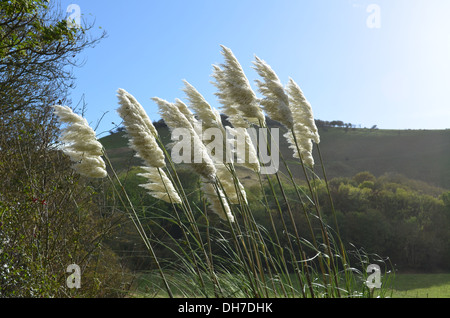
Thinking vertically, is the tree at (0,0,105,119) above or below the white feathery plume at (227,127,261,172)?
above

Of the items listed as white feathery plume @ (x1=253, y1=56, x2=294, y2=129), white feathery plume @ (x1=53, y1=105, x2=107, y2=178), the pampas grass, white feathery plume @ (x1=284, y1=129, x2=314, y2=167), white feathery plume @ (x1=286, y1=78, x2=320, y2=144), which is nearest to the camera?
the pampas grass

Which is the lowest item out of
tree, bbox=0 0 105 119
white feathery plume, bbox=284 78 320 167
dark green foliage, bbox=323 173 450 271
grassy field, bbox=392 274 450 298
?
grassy field, bbox=392 274 450 298

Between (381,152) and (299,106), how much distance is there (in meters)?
30.6

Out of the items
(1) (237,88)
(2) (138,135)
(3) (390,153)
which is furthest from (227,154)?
(3) (390,153)

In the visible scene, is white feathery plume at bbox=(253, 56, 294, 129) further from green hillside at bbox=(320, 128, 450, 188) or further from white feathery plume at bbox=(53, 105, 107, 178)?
green hillside at bbox=(320, 128, 450, 188)

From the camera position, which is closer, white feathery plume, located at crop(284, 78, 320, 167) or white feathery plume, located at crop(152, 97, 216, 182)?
white feathery plume, located at crop(152, 97, 216, 182)

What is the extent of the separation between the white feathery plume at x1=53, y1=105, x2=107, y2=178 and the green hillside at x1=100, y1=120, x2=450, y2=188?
58.0 ft

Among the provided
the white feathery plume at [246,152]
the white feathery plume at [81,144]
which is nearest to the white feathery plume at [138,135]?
the white feathery plume at [81,144]

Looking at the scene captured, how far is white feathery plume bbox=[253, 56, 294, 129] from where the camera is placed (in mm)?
2873

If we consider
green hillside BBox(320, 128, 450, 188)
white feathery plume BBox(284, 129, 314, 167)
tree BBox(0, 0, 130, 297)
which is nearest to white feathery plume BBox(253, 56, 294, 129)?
white feathery plume BBox(284, 129, 314, 167)

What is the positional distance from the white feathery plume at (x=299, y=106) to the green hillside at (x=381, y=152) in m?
16.9

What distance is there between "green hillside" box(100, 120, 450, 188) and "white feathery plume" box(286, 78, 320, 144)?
55.5 ft

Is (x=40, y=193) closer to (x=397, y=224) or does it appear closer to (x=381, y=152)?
(x=397, y=224)

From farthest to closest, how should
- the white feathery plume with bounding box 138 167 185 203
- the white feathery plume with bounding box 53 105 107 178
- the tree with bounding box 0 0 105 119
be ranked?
the tree with bounding box 0 0 105 119 < the white feathery plume with bounding box 138 167 185 203 < the white feathery plume with bounding box 53 105 107 178
